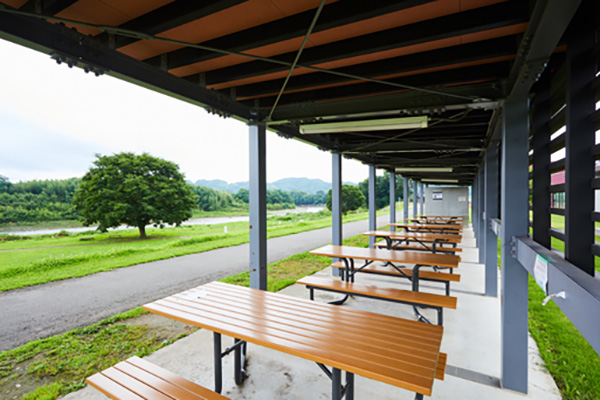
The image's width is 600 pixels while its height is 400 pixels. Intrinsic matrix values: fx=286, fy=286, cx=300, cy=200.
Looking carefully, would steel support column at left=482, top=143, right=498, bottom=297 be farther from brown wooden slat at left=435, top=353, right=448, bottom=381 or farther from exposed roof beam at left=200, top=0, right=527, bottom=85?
exposed roof beam at left=200, top=0, right=527, bottom=85

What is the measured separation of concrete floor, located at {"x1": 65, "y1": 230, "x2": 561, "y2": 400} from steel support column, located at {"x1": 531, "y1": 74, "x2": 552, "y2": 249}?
1.42 metres

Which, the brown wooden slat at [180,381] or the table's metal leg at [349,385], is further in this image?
the table's metal leg at [349,385]

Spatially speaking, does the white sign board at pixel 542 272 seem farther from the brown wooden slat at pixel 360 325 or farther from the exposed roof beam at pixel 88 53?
the exposed roof beam at pixel 88 53

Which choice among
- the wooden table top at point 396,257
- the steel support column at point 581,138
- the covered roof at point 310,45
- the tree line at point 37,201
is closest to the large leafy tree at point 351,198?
the tree line at point 37,201

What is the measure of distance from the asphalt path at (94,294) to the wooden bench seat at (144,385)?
9.69ft

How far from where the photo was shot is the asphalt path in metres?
4.22

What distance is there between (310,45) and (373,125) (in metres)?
1.63

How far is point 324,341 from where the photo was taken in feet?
6.09

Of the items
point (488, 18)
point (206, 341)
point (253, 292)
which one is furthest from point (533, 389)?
point (206, 341)

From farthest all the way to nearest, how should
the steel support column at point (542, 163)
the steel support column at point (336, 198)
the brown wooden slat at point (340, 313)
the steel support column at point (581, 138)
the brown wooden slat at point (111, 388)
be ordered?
the steel support column at point (336, 198), the steel support column at point (542, 163), the brown wooden slat at point (340, 313), the brown wooden slat at point (111, 388), the steel support column at point (581, 138)

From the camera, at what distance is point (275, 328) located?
6.75ft

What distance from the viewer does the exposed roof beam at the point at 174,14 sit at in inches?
72.7

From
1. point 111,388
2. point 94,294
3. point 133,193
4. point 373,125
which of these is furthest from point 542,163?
point 133,193

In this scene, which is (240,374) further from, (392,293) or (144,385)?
(392,293)
